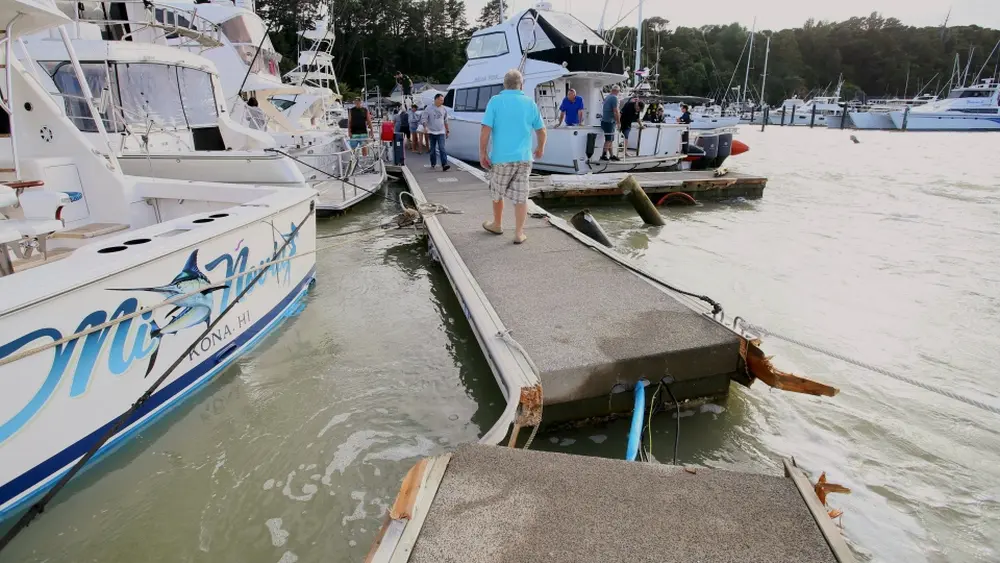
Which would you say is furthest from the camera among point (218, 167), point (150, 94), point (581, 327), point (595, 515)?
point (150, 94)

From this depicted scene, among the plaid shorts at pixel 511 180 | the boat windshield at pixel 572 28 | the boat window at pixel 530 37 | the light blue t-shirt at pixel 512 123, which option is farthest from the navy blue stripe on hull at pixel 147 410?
the boat windshield at pixel 572 28

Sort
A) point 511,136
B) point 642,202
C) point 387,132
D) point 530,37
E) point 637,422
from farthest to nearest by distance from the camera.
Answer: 1. point 387,132
2. point 530,37
3. point 642,202
4. point 511,136
5. point 637,422

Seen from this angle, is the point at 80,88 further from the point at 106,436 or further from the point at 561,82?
the point at 561,82

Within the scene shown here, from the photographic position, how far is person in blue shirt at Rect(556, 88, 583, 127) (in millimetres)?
13130

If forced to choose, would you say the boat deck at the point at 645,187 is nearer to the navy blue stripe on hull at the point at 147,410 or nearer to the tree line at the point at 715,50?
the navy blue stripe on hull at the point at 147,410

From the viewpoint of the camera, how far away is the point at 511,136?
5379mm

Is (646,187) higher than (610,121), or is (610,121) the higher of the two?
(610,121)

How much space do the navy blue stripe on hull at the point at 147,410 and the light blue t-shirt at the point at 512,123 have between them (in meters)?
2.58

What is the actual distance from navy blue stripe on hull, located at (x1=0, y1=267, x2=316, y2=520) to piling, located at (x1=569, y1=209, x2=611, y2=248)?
4.30m

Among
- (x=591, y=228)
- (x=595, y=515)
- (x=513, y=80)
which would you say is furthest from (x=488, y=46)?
(x=595, y=515)

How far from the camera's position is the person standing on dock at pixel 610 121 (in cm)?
1216

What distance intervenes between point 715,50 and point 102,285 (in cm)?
9287

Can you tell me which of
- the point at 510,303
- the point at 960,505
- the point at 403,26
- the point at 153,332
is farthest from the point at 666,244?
the point at 403,26

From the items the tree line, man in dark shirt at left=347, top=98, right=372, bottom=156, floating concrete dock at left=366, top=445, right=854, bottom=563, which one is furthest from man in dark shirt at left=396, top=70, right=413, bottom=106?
the tree line
